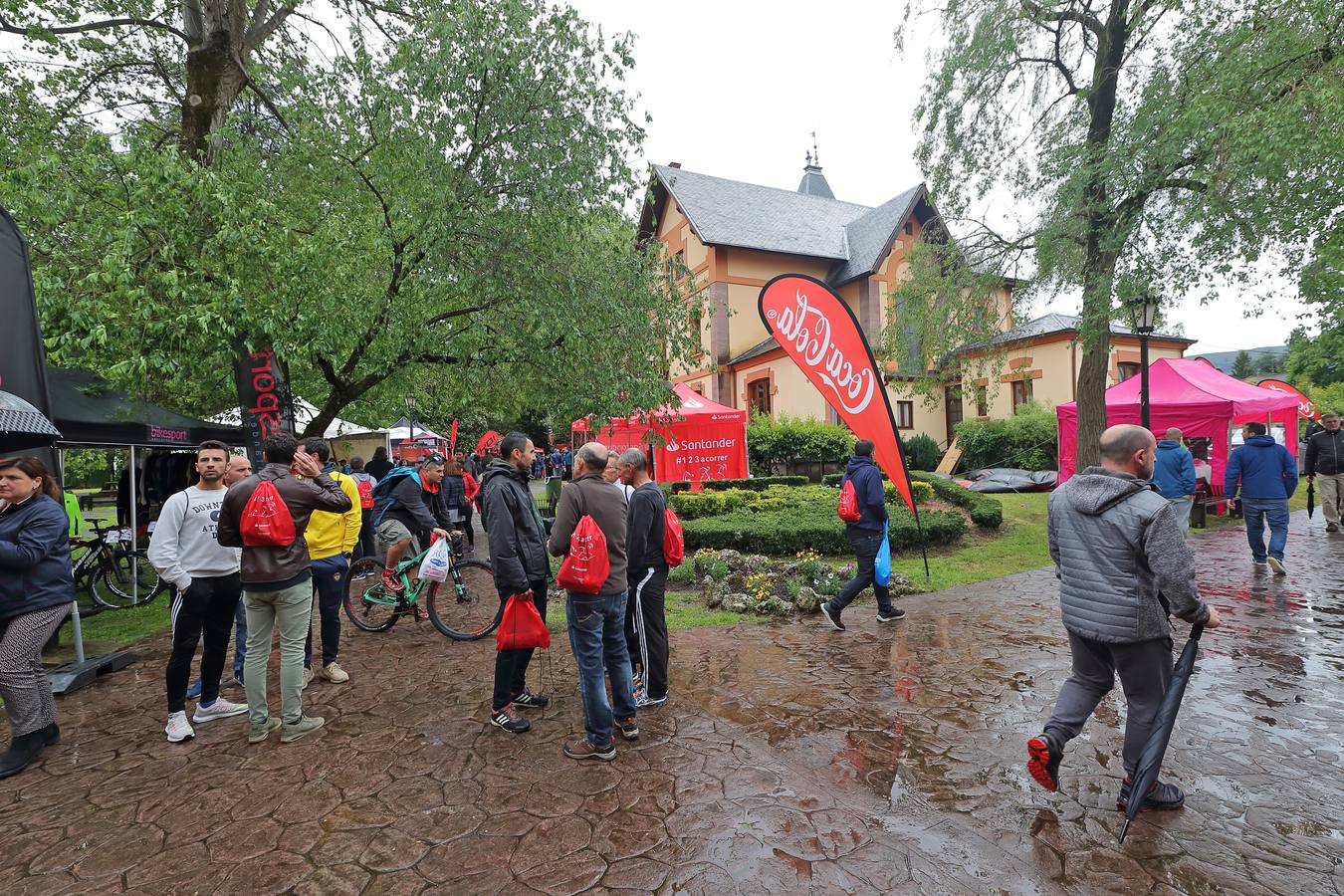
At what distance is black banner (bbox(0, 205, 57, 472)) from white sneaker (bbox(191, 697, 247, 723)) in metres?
3.10

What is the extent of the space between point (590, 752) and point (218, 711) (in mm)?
2929

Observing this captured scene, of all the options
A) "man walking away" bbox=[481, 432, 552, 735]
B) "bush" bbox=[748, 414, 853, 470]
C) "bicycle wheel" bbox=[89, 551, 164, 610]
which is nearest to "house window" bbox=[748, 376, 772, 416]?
"bush" bbox=[748, 414, 853, 470]

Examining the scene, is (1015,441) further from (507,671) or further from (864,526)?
(507,671)

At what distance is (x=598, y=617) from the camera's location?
3.88 metres

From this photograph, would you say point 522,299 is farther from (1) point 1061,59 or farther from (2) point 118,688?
(1) point 1061,59

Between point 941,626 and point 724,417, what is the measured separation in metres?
9.94

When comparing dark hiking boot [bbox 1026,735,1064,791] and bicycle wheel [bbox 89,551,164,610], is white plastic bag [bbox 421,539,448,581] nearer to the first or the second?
dark hiking boot [bbox 1026,735,1064,791]

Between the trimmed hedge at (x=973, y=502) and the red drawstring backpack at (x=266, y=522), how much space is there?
38.3ft

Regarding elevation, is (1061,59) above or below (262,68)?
above

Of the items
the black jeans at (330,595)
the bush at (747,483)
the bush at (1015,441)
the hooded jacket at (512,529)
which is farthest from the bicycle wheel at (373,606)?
the bush at (1015,441)

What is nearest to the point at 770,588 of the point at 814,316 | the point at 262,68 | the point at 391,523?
the point at 814,316

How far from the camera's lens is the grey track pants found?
3.01m

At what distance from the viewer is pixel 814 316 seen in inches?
299

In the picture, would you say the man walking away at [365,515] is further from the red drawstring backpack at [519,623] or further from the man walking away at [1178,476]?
the man walking away at [1178,476]
